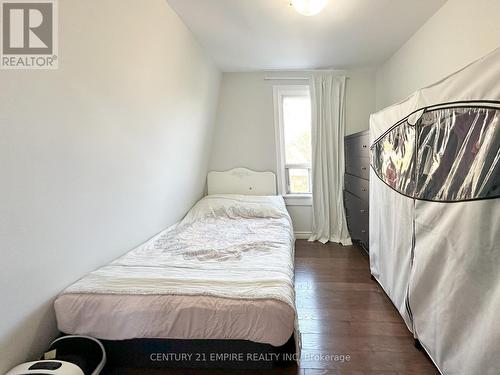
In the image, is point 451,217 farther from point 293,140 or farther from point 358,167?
point 293,140

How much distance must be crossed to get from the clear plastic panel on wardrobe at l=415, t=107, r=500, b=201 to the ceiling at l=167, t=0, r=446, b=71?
4.20 ft

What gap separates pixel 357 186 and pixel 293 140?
126 cm

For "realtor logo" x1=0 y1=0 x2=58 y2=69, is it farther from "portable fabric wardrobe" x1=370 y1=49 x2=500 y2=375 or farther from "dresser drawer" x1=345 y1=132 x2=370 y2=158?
"dresser drawer" x1=345 y1=132 x2=370 y2=158

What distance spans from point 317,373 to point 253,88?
345cm

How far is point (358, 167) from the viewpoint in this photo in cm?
335

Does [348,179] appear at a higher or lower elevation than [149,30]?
lower

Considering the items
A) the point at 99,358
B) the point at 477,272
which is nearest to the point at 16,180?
the point at 99,358

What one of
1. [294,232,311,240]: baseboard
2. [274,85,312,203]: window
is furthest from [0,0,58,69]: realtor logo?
[294,232,311,240]: baseboard

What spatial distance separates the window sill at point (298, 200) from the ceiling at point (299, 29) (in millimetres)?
1768

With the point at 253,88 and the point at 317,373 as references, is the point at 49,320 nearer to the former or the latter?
the point at 317,373

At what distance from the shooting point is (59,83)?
4.77 ft

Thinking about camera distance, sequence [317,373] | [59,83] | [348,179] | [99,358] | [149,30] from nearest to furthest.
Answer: [59,83]
[99,358]
[317,373]
[149,30]
[348,179]

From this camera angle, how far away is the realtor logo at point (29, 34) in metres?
1.26

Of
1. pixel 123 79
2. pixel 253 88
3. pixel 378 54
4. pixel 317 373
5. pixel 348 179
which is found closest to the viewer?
pixel 317 373
